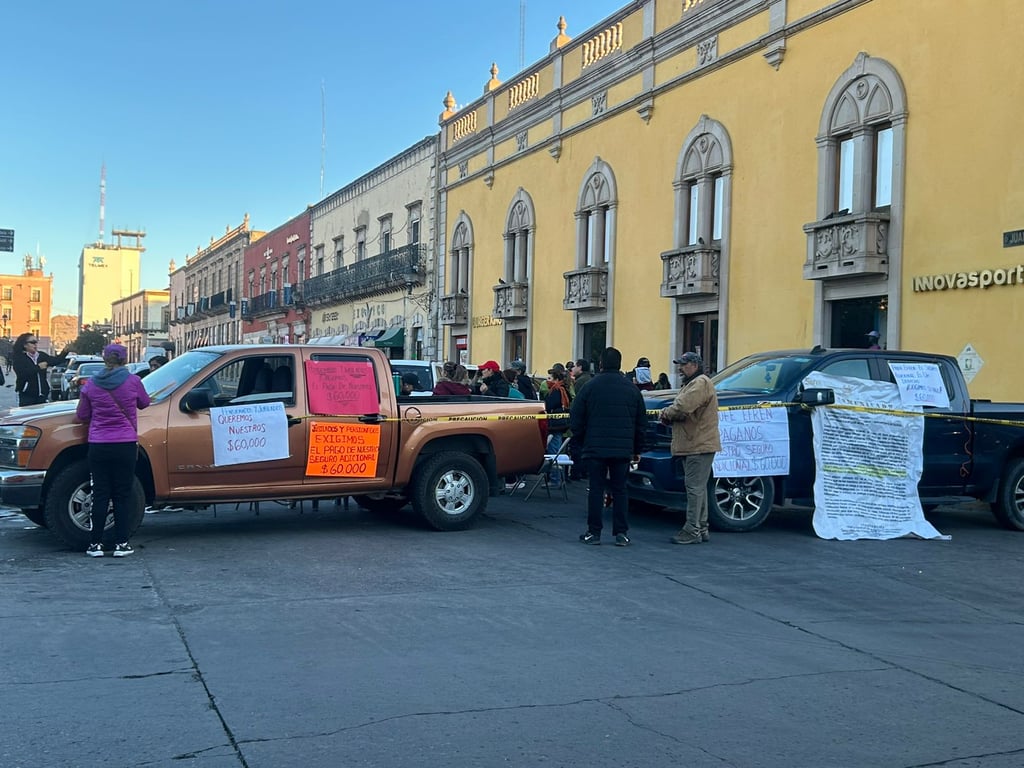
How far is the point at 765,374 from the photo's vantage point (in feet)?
37.4

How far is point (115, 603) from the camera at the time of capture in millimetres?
7051

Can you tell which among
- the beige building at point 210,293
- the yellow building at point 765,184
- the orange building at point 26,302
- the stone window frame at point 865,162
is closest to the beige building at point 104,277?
the orange building at point 26,302

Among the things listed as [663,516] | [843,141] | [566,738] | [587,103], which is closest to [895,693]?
[566,738]

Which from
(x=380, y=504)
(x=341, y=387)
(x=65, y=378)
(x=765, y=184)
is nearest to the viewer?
(x=341, y=387)

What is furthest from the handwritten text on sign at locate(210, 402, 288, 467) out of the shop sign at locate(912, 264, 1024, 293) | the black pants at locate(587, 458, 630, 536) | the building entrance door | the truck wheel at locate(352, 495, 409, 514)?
the building entrance door

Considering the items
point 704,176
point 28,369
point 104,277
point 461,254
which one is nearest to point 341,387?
point 28,369

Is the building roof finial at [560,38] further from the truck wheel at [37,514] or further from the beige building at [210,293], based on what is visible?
the beige building at [210,293]

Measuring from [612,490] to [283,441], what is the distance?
3.13 metres

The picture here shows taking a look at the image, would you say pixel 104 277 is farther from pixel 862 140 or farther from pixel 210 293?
pixel 862 140

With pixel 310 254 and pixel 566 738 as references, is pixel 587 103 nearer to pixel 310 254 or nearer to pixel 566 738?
pixel 566 738

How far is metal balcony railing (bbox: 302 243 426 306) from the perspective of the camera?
36.8m

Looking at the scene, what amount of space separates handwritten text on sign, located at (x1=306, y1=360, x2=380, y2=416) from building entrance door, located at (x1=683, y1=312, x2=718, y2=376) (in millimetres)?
11886

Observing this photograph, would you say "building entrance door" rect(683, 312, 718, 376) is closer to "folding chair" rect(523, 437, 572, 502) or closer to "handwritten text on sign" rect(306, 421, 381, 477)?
"folding chair" rect(523, 437, 572, 502)

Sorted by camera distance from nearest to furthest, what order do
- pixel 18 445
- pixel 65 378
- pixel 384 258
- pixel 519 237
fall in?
1. pixel 18 445
2. pixel 519 237
3. pixel 65 378
4. pixel 384 258
